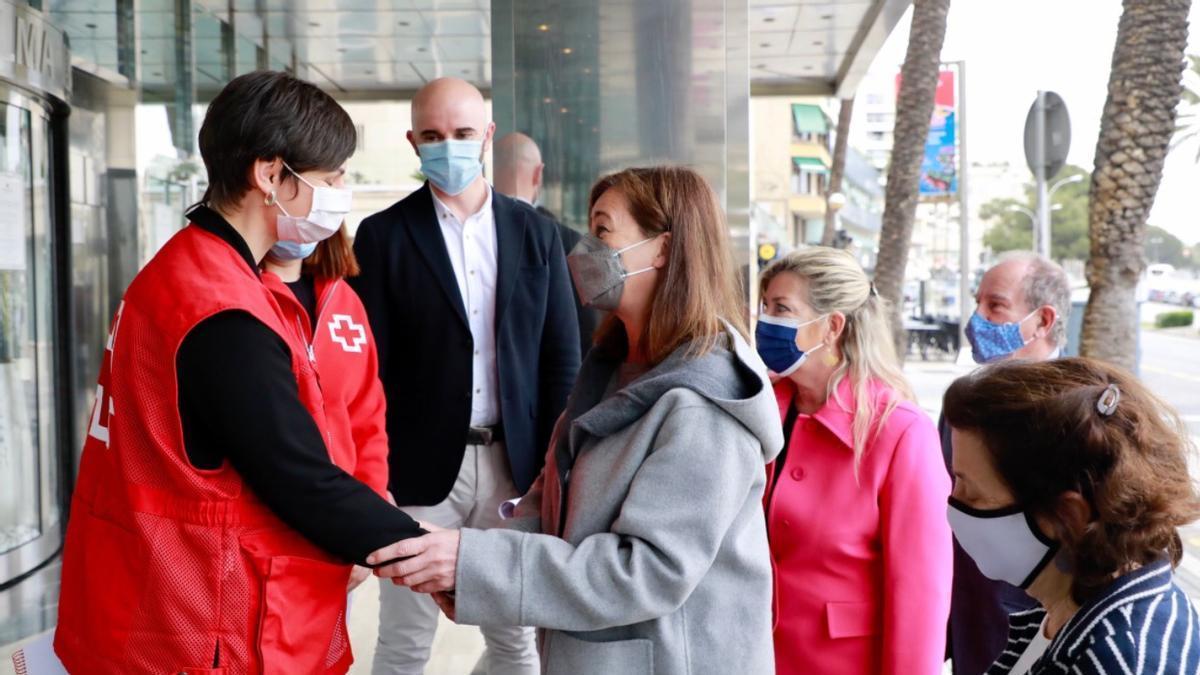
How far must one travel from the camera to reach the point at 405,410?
3479mm

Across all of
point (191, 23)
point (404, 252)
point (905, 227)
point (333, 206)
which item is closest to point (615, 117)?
point (404, 252)

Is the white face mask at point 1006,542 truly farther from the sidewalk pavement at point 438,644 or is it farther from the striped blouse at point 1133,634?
the sidewalk pavement at point 438,644

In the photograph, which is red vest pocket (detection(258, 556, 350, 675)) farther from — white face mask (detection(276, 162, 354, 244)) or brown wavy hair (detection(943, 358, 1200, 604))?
brown wavy hair (detection(943, 358, 1200, 604))

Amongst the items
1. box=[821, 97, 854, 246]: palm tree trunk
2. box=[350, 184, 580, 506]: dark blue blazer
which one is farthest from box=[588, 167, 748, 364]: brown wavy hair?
box=[821, 97, 854, 246]: palm tree trunk

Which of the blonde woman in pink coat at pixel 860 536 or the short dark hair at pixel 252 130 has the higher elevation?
the short dark hair at pixel 252 130

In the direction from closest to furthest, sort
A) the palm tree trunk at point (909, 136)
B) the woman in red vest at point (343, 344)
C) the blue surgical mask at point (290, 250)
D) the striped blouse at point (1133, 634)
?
the striped blouse at point (1133, 634), the blue surgical mask at point (290, 250), the woman in red vest at point (343, 344), the palm tree trunk at point (909, 136)

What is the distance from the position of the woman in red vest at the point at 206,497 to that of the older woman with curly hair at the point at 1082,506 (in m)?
0.97

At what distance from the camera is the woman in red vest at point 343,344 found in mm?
2752

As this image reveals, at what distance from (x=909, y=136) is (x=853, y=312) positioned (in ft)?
34.7

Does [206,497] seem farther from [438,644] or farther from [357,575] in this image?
[438,644]

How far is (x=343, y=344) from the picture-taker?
9.33ft

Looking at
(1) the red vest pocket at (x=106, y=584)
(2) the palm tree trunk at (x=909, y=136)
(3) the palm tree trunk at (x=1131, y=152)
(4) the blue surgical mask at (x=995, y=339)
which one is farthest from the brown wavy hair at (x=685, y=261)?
(2) the palm tree trunk at (x=909, y=136)

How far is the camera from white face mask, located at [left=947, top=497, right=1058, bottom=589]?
1.67 m

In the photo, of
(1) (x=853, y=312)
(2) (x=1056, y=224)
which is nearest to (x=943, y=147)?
(1) (x=853, y=312)
